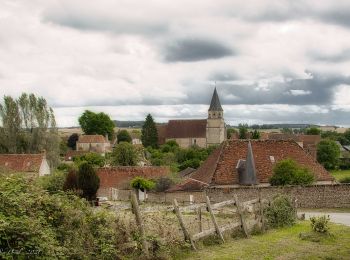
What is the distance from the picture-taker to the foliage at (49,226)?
30.0ft

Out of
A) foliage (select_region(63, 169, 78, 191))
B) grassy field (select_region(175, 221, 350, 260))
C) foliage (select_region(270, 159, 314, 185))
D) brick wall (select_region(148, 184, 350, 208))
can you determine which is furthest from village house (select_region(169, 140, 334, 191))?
grassy field (select_region(175, 221, 350, 260))

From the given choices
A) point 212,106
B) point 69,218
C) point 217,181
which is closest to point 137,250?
point 69,218

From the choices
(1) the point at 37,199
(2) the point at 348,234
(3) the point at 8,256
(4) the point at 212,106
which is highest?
(4) the point at 212,106

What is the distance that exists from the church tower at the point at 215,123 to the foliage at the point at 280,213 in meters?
103

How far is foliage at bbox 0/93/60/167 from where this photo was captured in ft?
206

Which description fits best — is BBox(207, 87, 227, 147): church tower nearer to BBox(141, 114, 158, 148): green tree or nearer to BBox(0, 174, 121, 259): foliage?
BBox(141, 114, 158, 148): green tree

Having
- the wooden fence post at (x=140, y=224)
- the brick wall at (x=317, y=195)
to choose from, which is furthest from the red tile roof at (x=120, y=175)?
the wooden fence post at (x=140, y=224)

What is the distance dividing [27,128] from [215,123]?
225 feet

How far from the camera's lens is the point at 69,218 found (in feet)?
35.1

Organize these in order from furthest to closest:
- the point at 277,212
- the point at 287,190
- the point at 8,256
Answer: the point at 287,190 < the point at 277,212 < the point at 8,256

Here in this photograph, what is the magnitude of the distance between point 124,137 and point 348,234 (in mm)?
116370

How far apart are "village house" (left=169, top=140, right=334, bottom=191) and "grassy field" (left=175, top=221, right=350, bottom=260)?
15.9 m

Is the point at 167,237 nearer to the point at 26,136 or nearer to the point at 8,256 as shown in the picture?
the point at 8,256

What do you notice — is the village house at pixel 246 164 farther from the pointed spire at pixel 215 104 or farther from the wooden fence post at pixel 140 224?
the pointed spire at pixel 215 104
